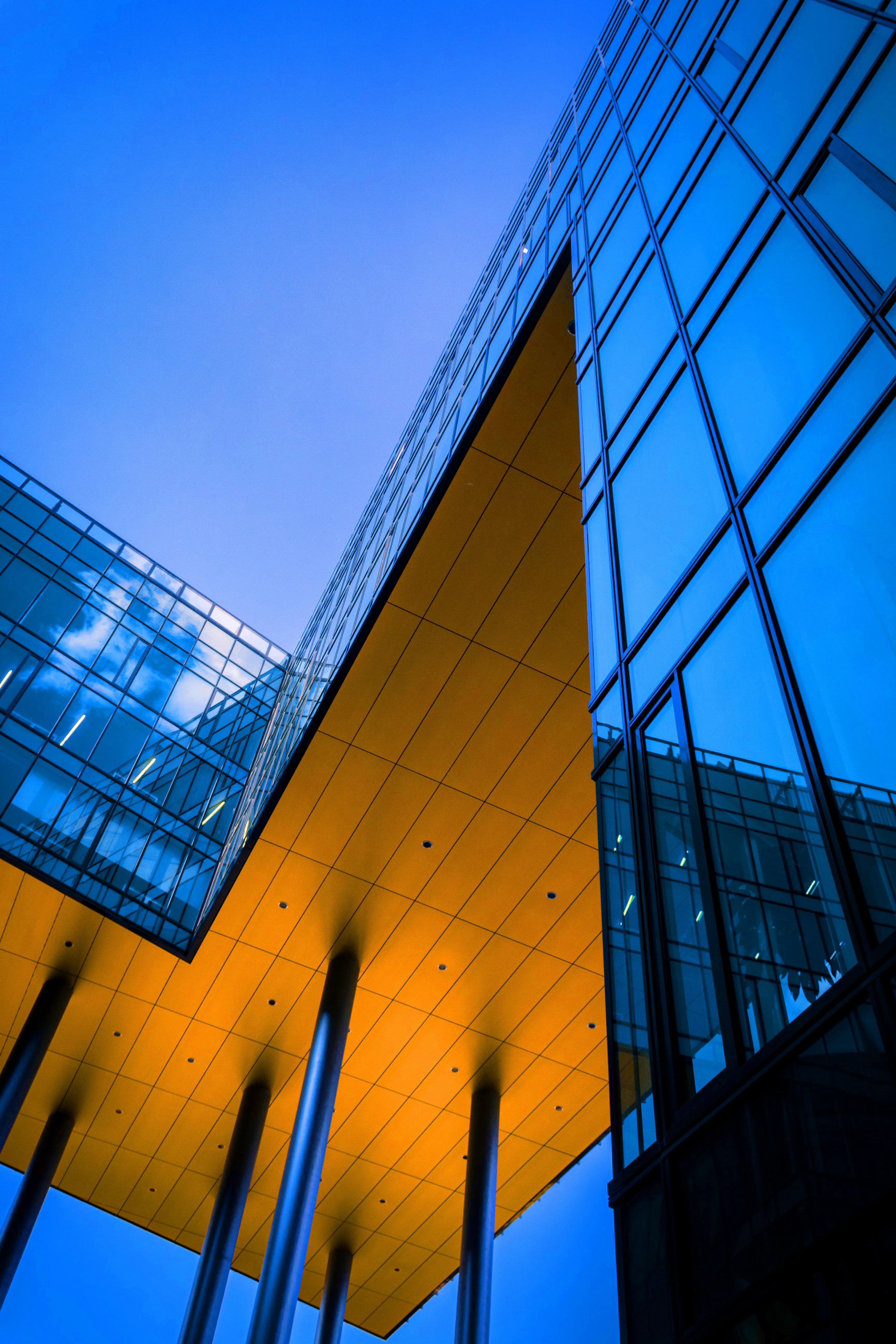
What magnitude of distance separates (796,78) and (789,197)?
1425 millimetres

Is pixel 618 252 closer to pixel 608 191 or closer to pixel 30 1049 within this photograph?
pixel 608 191

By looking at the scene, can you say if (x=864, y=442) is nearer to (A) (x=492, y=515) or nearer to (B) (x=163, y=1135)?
(A) (x=492, y=515)

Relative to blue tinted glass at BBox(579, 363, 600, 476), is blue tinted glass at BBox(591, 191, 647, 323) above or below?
above

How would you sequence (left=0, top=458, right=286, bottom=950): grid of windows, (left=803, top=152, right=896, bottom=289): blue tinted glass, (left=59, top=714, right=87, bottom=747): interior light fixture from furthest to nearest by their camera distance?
(left=59, top=714, right=87, bottom=747): interior light fixture → (left=0, top=458, right=286, bottom=950): grid of windows → (left=803, top=152, right=896, bottom=289): blue tinted glass

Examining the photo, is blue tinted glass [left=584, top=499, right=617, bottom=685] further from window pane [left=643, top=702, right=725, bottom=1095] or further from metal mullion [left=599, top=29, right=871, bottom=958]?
metal mullion [left=599, top=29, right=871, bottom=958]

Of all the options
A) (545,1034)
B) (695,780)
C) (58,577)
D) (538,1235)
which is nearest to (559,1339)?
(538,1235)

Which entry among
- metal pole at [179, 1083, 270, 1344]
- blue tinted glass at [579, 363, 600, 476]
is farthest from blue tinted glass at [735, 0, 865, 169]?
metal pole at [179, 1083, 270, 1344]

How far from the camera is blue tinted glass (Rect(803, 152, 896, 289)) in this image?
584 cm

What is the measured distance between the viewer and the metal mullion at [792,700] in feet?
13.8

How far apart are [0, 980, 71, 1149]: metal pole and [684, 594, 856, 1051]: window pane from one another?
63.8ft

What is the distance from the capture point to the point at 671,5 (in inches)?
523

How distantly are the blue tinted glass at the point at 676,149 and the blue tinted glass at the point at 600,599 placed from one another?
12.8 ft

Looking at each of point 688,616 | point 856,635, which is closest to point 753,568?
point 688,616

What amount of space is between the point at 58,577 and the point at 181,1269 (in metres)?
46.7
